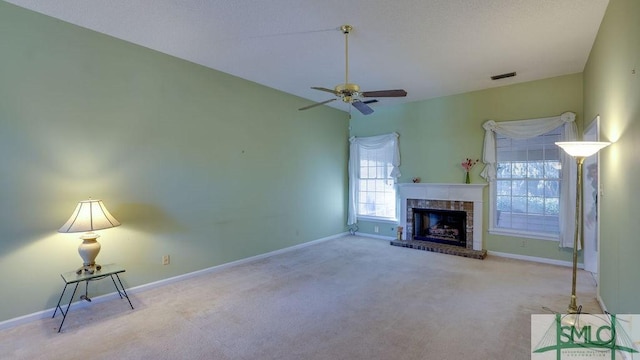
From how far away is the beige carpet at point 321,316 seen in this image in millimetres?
2359

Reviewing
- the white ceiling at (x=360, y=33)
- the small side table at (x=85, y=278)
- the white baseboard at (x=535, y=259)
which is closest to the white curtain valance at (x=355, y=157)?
the white ceiling at (x=360, y=33)

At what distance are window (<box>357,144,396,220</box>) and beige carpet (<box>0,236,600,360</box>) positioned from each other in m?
2.15

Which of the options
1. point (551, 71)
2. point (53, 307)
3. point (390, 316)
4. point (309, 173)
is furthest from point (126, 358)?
point (551, 71)

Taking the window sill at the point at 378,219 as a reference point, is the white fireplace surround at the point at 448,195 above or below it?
above

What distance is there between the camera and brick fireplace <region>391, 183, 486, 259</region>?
17.3 feet

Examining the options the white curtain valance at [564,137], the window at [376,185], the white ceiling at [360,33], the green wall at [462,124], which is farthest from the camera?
the window at [376,185]

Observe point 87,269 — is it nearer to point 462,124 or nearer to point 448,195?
point 448,195

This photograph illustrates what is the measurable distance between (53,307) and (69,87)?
7.42ft

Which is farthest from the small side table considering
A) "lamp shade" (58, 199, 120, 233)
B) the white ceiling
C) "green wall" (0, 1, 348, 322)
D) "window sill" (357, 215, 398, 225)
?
"window sill" (357, 215, 398, 225)

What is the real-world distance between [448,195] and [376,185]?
1.58 meters

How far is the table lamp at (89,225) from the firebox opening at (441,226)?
16.8 feet

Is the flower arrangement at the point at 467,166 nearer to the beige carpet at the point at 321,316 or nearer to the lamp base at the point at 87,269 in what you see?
the beige carpet at the point at 321,316

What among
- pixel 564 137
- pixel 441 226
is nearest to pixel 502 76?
pixel 564 137

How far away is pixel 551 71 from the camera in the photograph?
4.41m
